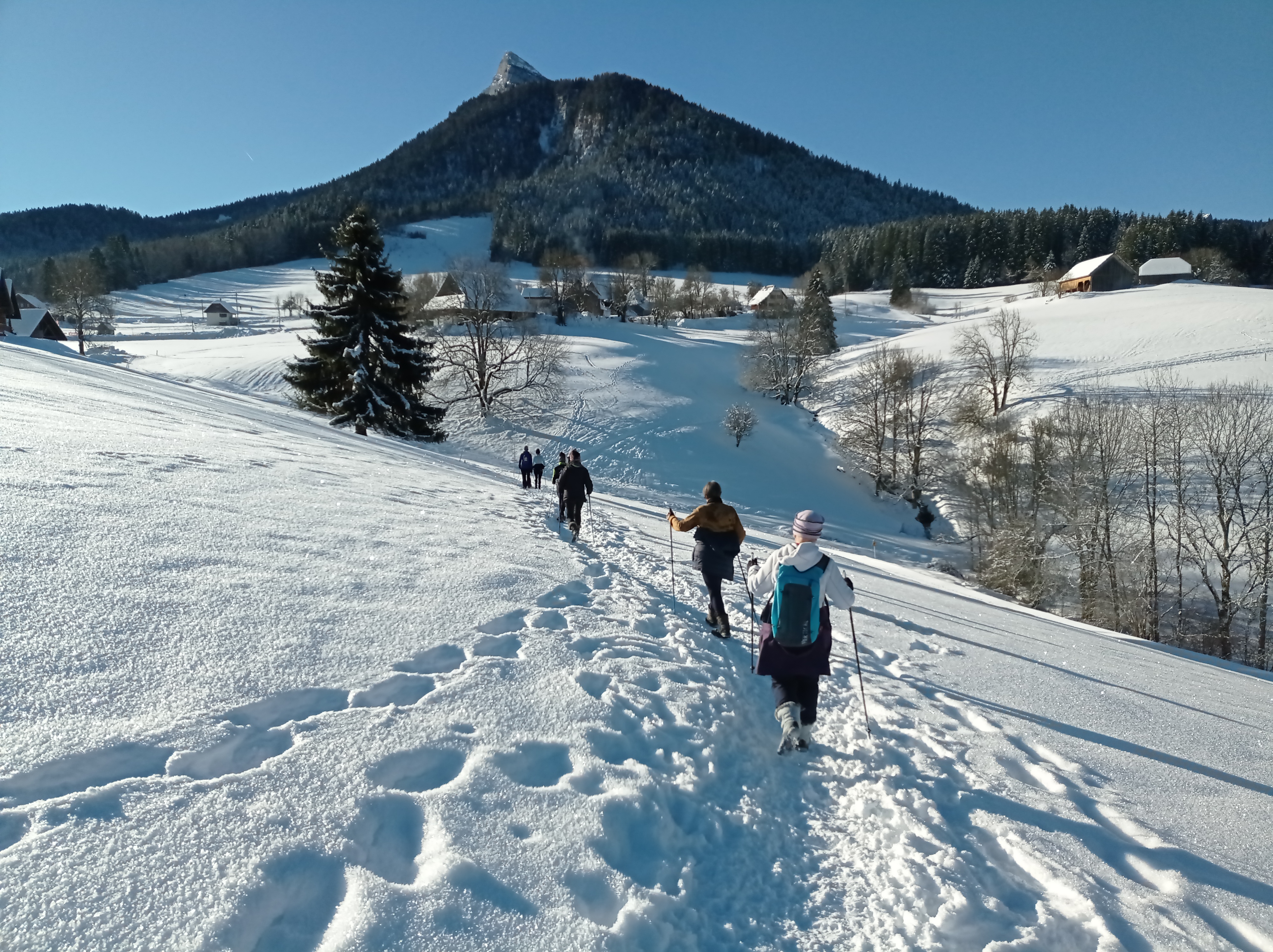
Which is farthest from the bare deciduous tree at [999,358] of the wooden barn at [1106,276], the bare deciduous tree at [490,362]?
the bare deciduous tree at [490,362]

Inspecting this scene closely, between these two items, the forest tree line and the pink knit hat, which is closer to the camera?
the pink knit hat

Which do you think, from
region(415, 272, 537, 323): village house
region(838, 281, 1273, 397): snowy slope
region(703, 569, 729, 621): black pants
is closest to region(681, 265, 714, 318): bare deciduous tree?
region(838, 281, 1273, 397): snowy slope

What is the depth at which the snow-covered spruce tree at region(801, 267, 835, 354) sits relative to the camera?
55.9 m

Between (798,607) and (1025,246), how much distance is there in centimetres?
11777

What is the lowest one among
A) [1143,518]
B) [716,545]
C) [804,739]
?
[1143,518]

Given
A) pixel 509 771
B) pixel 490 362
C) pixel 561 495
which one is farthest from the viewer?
pixel 490 362

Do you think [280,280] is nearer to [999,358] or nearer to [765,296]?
[765,296]

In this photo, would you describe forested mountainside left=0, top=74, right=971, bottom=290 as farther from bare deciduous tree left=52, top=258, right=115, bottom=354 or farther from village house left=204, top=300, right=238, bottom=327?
village house left=204, top=300, right=238, bottom=327

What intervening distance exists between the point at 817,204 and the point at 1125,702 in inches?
8233

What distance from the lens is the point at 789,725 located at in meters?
4.47

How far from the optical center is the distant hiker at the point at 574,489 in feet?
36.7

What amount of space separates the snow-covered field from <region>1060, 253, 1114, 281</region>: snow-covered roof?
75.8m

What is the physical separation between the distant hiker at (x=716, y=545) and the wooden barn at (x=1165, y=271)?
88452mm

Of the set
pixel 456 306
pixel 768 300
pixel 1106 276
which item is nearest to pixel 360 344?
pixel 456 306
